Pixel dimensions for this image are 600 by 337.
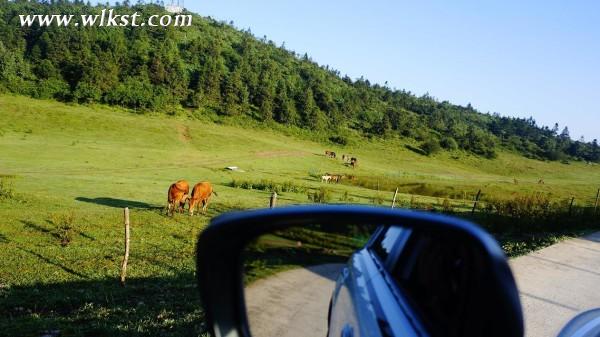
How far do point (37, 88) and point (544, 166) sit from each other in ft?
340

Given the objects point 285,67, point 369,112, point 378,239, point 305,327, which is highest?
point 285,67

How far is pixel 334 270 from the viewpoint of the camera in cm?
207

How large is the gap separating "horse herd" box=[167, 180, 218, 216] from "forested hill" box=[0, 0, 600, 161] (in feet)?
226

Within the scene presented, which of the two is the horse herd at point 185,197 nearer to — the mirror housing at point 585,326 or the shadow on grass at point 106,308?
the shadow on grass at point 106,308

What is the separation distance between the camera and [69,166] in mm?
43250

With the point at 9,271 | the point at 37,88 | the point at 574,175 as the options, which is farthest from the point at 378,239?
the point at 574,175

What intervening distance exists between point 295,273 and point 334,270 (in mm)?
155

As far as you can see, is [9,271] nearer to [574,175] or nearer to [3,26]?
[574,175]

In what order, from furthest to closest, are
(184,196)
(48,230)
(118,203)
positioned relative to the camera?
(118,203)
(184,196)
(48,230)

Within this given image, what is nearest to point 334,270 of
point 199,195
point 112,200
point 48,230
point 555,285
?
point 555,285

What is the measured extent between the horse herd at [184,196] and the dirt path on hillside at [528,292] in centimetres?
1581

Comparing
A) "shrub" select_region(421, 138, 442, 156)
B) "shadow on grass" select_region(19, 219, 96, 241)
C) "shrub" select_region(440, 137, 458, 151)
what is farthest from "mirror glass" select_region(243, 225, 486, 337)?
"shrub" select_region(440, 137, 458, 151)

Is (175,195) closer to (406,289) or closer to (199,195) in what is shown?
(199,195)

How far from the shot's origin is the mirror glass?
1.78 metres
